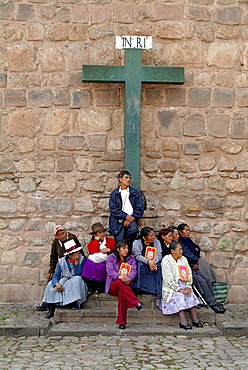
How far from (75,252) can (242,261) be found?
2513 mm

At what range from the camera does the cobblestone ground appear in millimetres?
4754

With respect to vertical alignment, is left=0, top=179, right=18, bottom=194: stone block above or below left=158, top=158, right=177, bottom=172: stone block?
below

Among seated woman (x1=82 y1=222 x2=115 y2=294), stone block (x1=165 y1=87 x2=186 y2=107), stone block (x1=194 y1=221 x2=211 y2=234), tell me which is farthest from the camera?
stone block (x1=165 y1=87 x2=186 y2=107)

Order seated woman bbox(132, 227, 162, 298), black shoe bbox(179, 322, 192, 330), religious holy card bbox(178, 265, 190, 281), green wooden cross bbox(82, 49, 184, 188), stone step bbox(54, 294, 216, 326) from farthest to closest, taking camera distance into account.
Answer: green wooden cross bbox(82, 49, 184, 188)
seated woman bbox(132, 227, 162, 298)
religious holy card bbox(178, 265, 190, 281)
stone step bbox(54, 294, 216, 326)
black shoe bbox(179, 322, 192, 330)

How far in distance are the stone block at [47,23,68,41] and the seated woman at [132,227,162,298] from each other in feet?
10.3

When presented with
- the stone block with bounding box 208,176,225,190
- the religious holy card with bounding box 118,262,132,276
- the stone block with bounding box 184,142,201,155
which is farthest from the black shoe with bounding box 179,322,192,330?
the stone block with bounding box 184,142,201,155

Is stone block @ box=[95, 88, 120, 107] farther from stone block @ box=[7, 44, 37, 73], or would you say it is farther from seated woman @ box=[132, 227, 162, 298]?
seated woman @ box=[132, 227, 162, 298]

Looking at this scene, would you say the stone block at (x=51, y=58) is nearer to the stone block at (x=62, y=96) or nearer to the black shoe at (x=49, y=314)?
the stone block at (x=62, y=96)

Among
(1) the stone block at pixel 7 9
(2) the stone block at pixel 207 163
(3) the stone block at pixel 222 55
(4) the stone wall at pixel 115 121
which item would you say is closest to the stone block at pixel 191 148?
(4) the stone wall at pixel 115 121

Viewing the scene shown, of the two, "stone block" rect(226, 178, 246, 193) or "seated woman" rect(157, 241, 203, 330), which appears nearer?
"seated woman" rect(157, 241, 203, 330)

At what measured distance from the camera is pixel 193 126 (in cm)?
747

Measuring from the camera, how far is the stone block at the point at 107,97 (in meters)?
7.44

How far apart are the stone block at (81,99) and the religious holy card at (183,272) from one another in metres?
2.79

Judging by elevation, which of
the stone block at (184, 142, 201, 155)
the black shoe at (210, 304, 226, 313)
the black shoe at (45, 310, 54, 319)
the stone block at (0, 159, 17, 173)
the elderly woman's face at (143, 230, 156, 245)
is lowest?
the black shoe at (45, 310, 54, 319)
